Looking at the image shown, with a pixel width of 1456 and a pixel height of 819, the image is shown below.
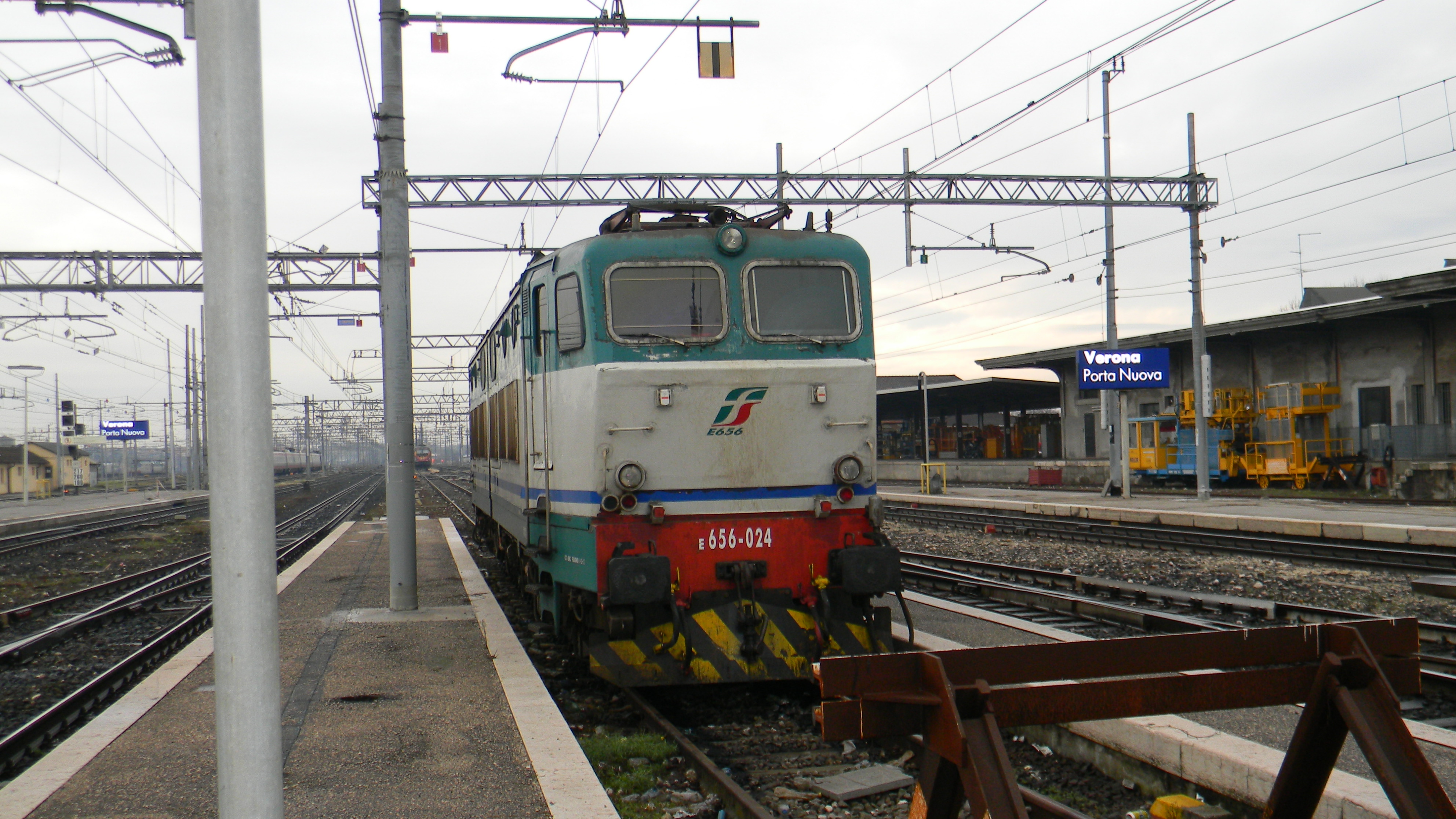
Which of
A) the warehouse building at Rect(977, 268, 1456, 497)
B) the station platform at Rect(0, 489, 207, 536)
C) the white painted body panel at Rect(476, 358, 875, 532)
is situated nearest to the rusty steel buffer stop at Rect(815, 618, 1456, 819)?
the white painted body panel at Rect(476, 358, 875, 532)

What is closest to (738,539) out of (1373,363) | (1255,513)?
(1255,513)

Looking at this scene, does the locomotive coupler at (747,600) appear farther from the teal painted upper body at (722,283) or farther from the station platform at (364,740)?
the teal painted upper body at (722,283)

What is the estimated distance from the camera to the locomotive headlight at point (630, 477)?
6957mm

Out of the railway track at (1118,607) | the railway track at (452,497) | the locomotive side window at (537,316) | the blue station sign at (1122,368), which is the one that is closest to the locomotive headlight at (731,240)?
the locomotive side window at (537,316)

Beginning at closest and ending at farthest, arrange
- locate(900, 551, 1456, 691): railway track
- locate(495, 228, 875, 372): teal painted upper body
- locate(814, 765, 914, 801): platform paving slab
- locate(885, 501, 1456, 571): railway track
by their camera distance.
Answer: locate(814, 765, 914, 801): platform paving slab → locate(495, 228, 875, 372): teal painted upper body → locate(900, 551, 1456, 691): railway track → locate(885, 501, 1456, 571): railway track

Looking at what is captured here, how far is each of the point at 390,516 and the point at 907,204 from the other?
15601mm

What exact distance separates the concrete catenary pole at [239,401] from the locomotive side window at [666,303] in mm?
4240

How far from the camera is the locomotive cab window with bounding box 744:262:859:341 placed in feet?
24.5

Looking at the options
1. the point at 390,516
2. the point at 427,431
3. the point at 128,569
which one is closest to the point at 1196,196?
the point at 390,516

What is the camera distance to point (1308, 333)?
107 feet

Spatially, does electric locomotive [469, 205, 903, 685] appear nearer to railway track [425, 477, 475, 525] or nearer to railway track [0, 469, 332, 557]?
railway track [425, 477, 475, 525]

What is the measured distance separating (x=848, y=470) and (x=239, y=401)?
505 centimetres

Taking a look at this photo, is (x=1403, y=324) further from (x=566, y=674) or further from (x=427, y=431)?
(x=427, y=431)

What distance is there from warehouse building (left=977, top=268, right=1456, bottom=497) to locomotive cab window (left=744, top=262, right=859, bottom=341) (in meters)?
23.1
